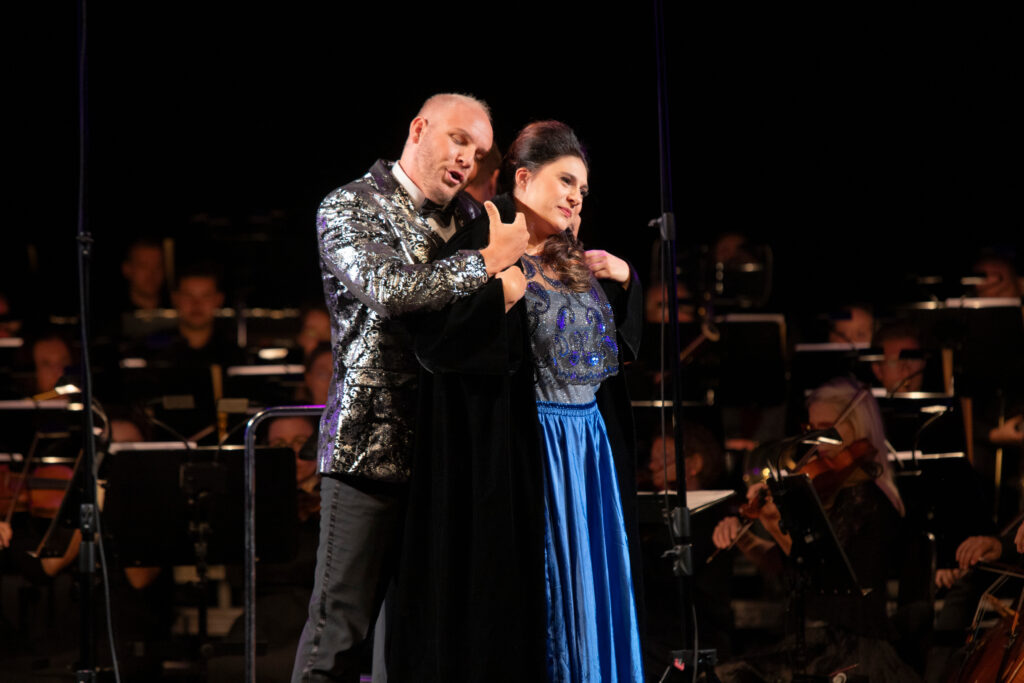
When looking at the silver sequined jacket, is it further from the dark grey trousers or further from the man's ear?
the man's ear

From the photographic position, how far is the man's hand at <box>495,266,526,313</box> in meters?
2.11

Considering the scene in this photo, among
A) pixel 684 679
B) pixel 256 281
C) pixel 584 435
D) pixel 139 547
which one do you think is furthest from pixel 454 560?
pixel 256 281

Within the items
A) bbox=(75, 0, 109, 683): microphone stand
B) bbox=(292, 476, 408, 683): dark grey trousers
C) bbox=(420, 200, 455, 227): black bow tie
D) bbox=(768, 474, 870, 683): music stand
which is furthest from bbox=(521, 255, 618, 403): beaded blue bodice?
bbox=(768, 474, 870, 683): music stand

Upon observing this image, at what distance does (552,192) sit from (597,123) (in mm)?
4090

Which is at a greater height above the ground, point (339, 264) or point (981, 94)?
point (981, 94)

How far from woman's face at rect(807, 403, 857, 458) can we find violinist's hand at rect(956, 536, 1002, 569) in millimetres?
532

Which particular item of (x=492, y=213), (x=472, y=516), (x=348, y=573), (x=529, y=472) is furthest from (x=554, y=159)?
(x=348, y=573)

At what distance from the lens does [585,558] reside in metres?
2.23

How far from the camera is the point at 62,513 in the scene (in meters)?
3.93

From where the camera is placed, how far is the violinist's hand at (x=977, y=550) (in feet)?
12.1

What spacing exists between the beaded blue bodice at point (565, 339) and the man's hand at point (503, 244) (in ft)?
0.43

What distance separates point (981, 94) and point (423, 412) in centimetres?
535

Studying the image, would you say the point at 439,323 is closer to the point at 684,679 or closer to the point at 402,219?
the point at 402,219

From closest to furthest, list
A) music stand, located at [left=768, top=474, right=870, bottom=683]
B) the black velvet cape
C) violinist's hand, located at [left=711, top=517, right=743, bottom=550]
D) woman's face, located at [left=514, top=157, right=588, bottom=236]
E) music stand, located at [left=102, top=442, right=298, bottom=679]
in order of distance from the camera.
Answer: the black velvet cape → woman's face, located at [left=514, top=157, right=588, bottom=236] → music stand, located at [left=768, top=474, right=870, bottom=683] → music stand, located at [left=102, top=442, right=298, bottom=679] → violinist's hand, located at [left=711, top=517, right=743, bottom=550]
